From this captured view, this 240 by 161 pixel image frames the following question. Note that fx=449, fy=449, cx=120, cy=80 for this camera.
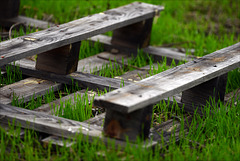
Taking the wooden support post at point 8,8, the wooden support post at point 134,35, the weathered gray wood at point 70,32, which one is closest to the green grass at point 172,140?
the wooden support post at point 134,35

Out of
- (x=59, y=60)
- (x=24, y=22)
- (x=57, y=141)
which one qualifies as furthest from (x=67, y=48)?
(x=24, y=22)

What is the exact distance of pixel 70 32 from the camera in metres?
3.26

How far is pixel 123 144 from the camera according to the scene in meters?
2.36

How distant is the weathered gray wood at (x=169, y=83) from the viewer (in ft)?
7.36

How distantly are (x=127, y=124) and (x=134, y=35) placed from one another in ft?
6.55

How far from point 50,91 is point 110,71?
72 cm

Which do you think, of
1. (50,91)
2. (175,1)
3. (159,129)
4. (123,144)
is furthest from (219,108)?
(175,1)

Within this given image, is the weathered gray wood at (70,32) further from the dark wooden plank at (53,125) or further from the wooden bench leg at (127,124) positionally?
the wooden bench leg at (127,124)

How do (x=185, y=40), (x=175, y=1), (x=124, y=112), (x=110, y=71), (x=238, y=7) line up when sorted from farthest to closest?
(x=238, y=7), (x=175, y=1), (x=185, y=40), (x=110, y=71), (x=124, y=112)

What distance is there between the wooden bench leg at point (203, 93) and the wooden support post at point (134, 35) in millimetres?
1320

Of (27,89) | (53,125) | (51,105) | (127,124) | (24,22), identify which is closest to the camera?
(127,124)

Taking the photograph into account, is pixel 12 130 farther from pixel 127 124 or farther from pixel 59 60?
pixel 59 60

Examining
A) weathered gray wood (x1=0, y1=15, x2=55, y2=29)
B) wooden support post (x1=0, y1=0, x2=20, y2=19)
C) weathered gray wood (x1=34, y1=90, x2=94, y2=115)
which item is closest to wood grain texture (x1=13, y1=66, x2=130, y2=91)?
weathered gray wood (x1=34, y1=90, x2=94, y2=115)

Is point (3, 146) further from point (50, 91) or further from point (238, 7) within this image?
point (238, 7)
